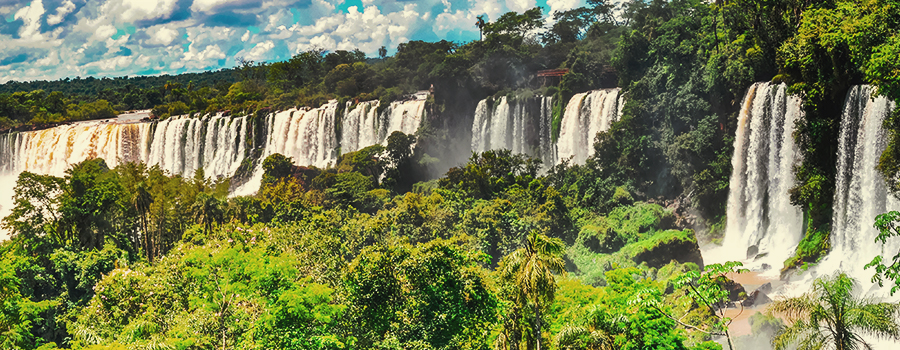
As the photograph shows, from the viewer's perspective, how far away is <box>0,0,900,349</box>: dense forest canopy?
16.1m

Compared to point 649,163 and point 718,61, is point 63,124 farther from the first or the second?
point 718,61

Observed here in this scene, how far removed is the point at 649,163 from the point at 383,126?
25.6 m

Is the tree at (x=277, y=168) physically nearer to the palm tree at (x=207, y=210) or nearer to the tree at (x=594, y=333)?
the palm tree at (x=207, y=210)

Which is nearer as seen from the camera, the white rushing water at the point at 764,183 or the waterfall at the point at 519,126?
the white rushing water at the point at 764,183

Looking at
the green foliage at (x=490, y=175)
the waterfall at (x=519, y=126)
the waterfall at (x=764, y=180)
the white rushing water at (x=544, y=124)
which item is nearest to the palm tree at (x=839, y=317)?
the waterfall at (x=764, y=180)

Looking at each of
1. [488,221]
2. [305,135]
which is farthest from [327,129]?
[488,221]

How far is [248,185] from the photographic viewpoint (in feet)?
188

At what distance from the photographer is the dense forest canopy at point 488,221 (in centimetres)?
1611

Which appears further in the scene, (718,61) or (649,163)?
(649,163)

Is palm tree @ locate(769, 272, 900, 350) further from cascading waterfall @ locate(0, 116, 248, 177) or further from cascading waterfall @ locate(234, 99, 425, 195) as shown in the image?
cascading waterfall @ locate(0, 116, 248, 177)

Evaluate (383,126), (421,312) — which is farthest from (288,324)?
(383,126)

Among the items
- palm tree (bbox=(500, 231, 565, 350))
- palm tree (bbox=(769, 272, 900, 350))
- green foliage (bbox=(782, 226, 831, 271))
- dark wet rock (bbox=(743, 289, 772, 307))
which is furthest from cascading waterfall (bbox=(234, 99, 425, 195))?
palm tree (bbox=(769, 272, 900, 350))

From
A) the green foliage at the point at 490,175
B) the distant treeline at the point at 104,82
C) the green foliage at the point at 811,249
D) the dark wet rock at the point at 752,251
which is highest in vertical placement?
the distant treeline at the point at 104,82

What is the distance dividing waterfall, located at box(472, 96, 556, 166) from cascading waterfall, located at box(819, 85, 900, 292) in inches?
922
